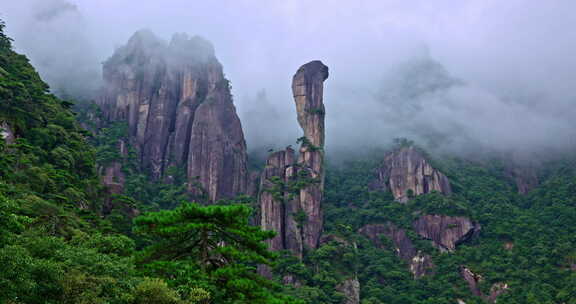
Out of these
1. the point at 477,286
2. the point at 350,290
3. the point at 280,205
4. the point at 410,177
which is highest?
the point at 410,177

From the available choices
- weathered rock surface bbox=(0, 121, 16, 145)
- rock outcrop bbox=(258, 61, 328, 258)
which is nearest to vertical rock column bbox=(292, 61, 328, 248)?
rock outcrop bbox=(258, 61, 328, 258)

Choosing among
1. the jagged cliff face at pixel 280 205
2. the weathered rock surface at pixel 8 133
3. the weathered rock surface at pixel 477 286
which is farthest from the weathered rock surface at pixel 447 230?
the weathered rock surface at pixel 8 133

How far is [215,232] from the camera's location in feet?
50.4

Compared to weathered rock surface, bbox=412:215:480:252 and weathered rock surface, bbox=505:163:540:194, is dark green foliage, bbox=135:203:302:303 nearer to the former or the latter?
weathered rock surface, bbox=412:215:480:252

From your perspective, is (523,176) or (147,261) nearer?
(147,261)

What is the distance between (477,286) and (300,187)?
2528 cm

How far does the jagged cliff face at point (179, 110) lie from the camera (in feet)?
261

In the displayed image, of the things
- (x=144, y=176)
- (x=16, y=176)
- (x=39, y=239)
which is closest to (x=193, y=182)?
(x=144, y=176)

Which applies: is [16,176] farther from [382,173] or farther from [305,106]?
[382,173]

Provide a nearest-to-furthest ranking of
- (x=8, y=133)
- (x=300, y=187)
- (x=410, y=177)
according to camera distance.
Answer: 1. (x=8, y=133)
2. (x=300, y=187)
3. (x=410, y=177)

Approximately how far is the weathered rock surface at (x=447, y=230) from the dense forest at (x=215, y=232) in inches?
26.6

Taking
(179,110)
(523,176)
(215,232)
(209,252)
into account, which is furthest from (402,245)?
(215,232)

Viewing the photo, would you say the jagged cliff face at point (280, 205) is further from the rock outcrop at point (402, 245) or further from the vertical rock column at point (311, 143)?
the rock outcrop at point (402, 245)

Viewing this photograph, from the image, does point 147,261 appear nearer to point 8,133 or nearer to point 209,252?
point 209,252
